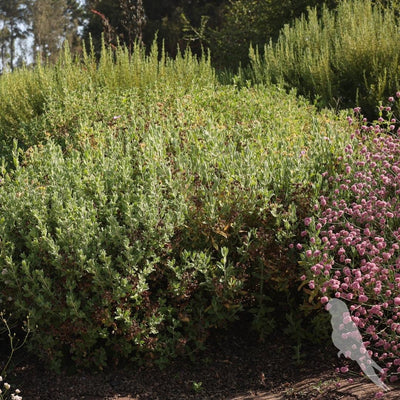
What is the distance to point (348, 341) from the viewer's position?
119 inches

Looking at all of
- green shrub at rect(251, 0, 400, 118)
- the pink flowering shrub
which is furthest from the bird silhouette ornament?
green shrub at rect(251, 0, 400, 118)

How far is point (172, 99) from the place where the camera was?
19.5 feet

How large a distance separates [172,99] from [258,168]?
8.31ft

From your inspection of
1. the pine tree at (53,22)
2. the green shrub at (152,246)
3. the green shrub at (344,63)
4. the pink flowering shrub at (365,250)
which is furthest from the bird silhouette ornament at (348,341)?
the pine tree at (53,22)

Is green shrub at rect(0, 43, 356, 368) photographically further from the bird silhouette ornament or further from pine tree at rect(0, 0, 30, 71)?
pine tree at rect(0, 0, 30, 71)

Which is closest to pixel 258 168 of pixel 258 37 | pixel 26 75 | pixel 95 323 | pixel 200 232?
pixel 200 232

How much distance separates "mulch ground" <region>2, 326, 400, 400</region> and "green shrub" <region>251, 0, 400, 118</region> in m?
3.96

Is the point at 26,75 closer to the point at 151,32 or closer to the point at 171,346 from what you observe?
the point at 171,346

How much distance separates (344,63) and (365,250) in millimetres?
4931

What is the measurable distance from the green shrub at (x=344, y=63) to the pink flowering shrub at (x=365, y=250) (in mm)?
3254

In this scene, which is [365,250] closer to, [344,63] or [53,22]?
[344,63]

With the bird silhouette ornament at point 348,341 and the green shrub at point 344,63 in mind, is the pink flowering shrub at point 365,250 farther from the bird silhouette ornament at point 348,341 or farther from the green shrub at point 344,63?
the green shrub at point 344,63

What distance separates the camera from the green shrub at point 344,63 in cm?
689

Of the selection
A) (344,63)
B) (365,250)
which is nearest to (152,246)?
(365,250)
